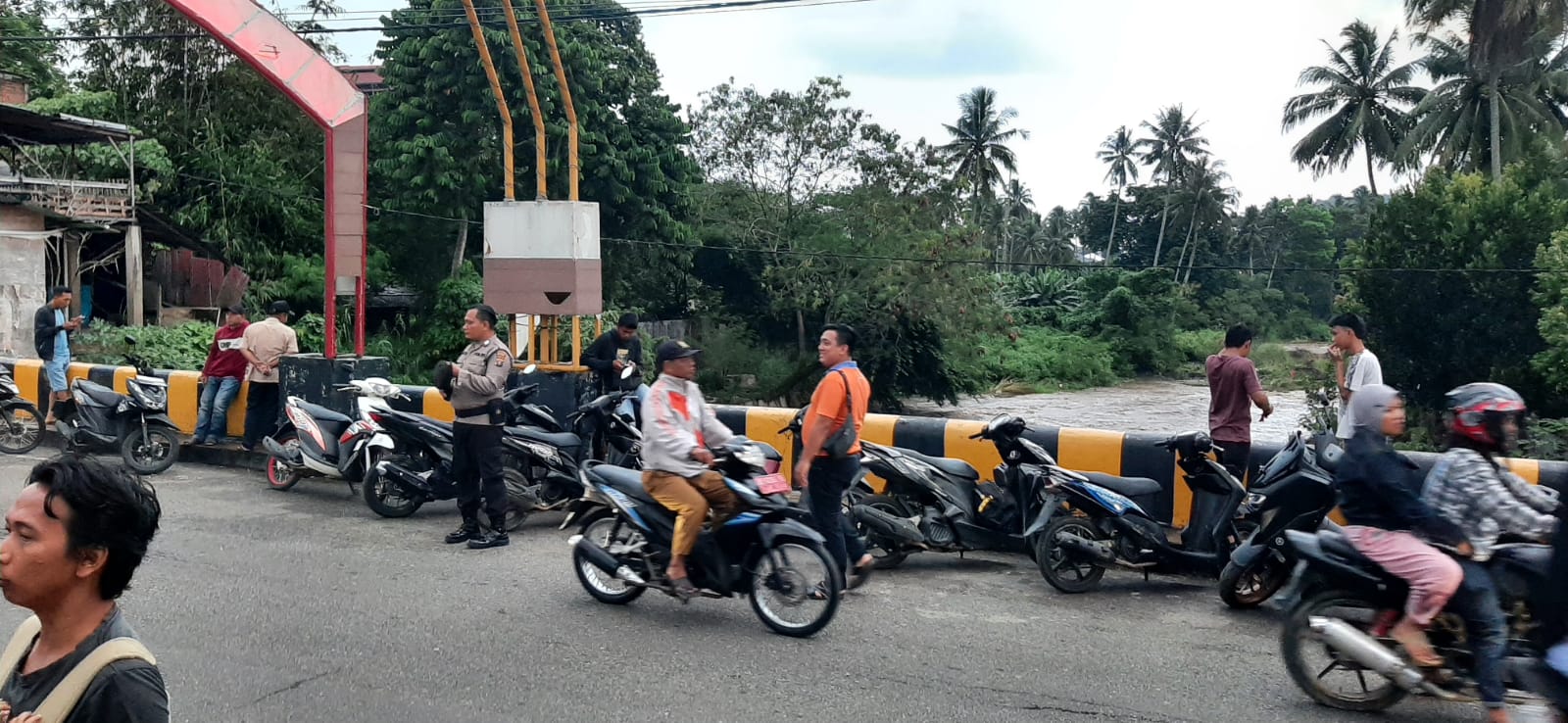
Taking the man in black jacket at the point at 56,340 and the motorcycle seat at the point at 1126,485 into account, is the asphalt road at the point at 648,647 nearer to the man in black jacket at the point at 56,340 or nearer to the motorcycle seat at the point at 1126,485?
the motorcycle seat at the point at 1126,485

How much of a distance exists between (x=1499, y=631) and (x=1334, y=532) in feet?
2.22

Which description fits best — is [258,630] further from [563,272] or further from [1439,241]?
[1439,241]

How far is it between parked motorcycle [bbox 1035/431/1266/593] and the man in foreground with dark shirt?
5.12 meters

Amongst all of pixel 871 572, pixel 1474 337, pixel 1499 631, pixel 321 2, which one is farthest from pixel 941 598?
pixel 321 2

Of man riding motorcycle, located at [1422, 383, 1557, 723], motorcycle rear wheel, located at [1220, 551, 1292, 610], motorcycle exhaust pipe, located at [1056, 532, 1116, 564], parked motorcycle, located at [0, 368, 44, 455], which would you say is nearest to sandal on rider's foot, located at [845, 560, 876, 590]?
motorcycle exhaust pipe, located at [1056, 532, 1116, 564]

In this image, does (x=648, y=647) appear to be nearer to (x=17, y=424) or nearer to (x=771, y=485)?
(x=771, y=485)

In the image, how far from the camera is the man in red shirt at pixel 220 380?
10.5 m

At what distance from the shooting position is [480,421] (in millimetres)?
7336

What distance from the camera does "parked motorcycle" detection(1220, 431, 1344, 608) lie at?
581 centimetres

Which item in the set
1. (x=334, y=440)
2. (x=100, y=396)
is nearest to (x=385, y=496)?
(x=334, y=440)

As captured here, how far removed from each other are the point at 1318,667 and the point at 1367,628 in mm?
284

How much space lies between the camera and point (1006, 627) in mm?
5820

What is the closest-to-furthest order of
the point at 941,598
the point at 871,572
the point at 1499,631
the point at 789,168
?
the point at 1499,631, the point at 941,598, the point at 871,572, the point at 789,168

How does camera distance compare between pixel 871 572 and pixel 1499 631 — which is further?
pixel 871 572
